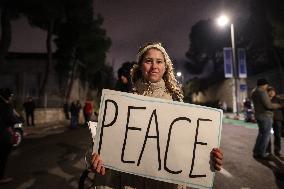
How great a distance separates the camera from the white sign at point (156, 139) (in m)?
2.43

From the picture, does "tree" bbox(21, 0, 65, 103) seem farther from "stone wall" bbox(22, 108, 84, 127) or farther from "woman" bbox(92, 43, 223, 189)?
"woman" bbox(92, 43, 223, 189)

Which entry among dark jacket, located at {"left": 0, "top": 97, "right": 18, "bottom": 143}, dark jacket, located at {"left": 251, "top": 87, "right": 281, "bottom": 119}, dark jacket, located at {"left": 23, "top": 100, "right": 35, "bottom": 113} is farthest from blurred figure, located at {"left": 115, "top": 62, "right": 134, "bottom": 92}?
dark jacket, located at {"left": 23, "top": 100, "right": 35, "bottom": 113}

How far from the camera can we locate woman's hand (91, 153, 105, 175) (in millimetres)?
2355

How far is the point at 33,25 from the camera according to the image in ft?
93.9

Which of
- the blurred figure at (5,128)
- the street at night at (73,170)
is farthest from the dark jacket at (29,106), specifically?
the blurred figure at (5,128)

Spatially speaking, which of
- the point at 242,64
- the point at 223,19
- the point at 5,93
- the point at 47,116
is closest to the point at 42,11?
the point at 47,116

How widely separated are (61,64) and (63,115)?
31.6 ft

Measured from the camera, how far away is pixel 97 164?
237 centimetres

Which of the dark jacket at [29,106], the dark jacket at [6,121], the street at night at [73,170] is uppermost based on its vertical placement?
the dark jacket at [29,106]

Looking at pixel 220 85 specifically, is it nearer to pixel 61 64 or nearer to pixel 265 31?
pixel 265 31

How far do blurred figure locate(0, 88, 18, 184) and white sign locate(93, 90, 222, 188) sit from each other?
484 cm

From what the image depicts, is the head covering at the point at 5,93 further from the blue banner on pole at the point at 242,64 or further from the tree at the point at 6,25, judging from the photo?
the blue banner on pole at the point at 242,64

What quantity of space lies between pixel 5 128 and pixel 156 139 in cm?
513

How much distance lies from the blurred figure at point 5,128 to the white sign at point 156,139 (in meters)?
4.84
